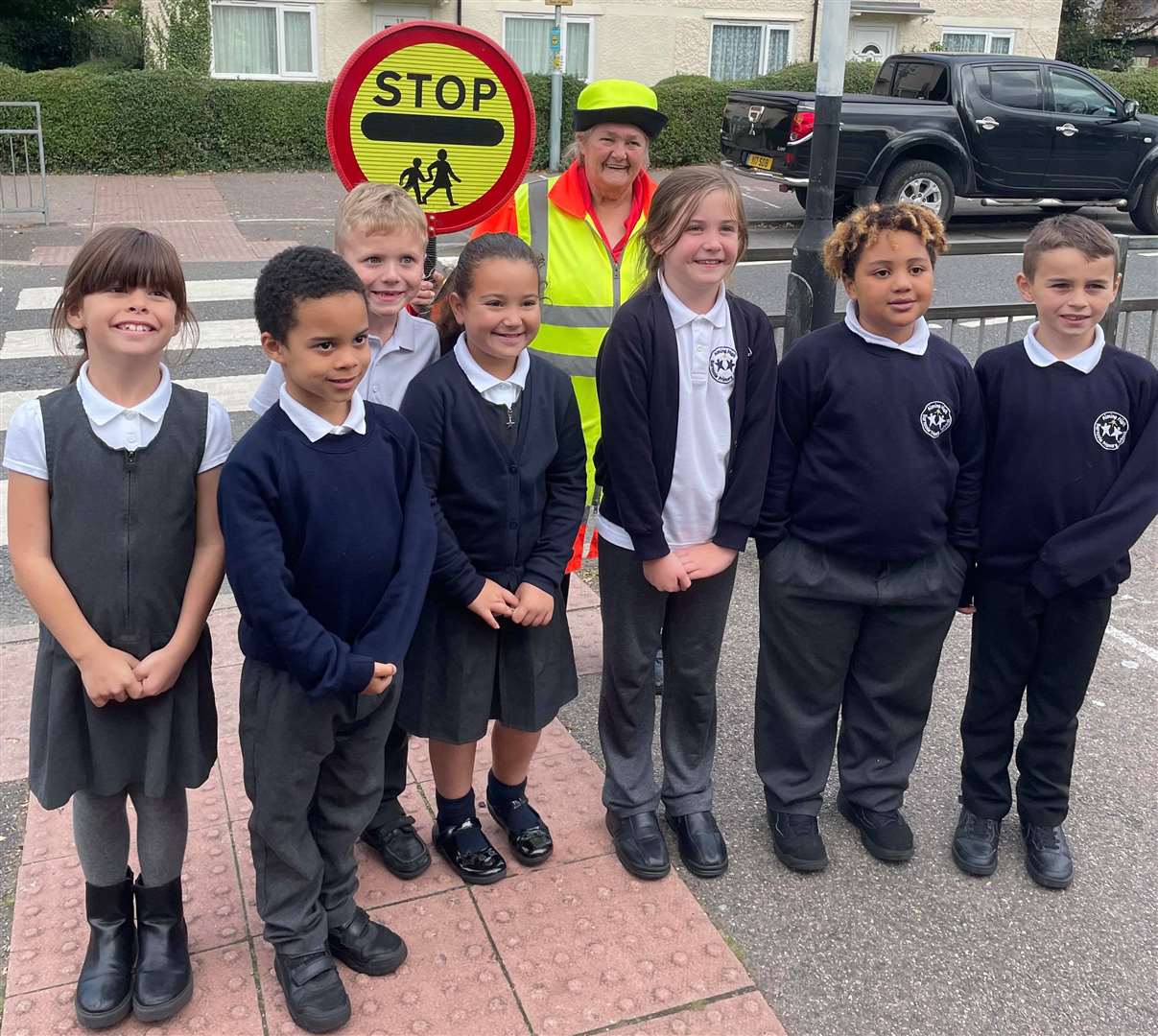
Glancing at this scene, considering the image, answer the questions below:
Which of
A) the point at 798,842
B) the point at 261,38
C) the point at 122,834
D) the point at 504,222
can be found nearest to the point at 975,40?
the point at 261,38

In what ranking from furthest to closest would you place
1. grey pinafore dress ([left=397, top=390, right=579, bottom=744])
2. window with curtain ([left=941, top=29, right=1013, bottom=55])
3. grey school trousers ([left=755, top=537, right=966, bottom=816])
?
1. window with curtain ([left=941, top=29, right=1013, bottom=55])
2. grey school trousers ([left=755, top=537, right=966, bottom=816])
3. grey pinafore dress ([left=397, top=390, right=579, bottom=744])

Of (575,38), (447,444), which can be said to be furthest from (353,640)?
(575,38)

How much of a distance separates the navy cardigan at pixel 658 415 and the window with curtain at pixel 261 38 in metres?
21.9

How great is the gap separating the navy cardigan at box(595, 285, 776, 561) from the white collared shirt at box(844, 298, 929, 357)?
0.70 ft

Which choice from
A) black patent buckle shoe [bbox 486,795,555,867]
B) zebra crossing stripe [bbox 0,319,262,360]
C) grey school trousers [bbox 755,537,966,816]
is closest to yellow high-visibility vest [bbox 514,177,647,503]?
grey school trousers [bbox 755,537,966,816]

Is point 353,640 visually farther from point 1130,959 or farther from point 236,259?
point 236,259

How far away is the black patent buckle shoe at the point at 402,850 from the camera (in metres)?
3.10

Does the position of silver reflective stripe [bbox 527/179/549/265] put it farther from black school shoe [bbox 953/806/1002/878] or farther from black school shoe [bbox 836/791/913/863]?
black school shoe [bbox 953/806/1002/878]

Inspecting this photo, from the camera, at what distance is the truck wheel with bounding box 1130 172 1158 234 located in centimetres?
1530

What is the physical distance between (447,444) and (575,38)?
913 inches

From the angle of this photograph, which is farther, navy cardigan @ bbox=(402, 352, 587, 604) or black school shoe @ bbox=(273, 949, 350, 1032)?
navy cardigan @ bbox=(402, 352, 587, 604)

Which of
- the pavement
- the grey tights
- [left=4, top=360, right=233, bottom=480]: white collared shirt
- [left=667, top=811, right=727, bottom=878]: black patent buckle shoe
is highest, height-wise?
[left=4, top=360, right=233, bottom=480]: white collared shirt

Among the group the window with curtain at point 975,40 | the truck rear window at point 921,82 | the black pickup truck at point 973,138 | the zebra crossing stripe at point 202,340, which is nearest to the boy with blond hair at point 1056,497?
the zebra crossing stripe at point 202,340

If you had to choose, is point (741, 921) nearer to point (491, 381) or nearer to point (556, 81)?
point (491, 381)
